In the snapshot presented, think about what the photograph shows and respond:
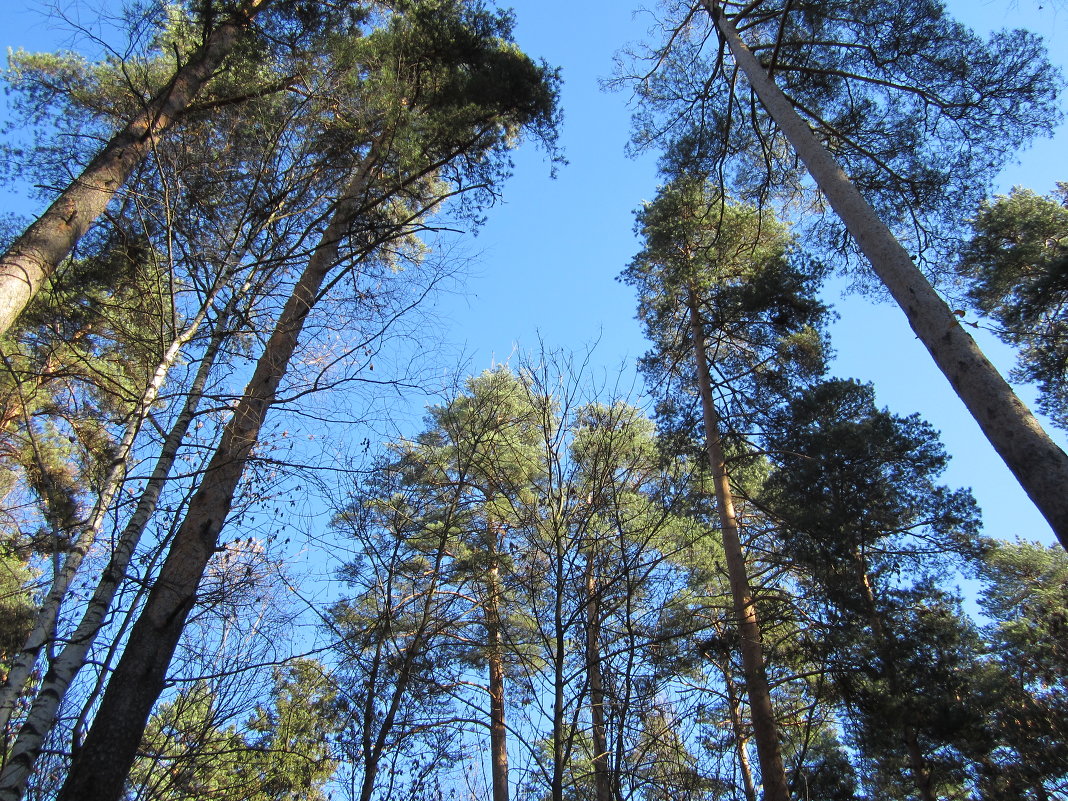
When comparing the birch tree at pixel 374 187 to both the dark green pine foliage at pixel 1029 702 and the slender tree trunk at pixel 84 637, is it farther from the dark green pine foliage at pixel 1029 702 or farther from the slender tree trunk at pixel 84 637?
the dark green pine foliage at pixel 1029 702

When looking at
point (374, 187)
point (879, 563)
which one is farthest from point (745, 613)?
point (374, 187)

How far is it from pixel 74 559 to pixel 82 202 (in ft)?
9.86

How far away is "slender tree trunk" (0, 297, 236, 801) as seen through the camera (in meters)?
2.80

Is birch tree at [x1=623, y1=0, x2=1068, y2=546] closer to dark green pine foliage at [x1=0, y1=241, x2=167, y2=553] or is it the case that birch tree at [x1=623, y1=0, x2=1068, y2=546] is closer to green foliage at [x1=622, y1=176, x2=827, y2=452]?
green foliage at [x1=622, y1=176, x2=827, y2=452]

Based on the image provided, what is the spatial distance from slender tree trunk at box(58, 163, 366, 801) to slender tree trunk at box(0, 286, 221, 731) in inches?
16.2

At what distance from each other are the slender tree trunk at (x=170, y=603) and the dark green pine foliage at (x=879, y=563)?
6464mm

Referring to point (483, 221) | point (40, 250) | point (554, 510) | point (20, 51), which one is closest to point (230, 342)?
point (40, 250)

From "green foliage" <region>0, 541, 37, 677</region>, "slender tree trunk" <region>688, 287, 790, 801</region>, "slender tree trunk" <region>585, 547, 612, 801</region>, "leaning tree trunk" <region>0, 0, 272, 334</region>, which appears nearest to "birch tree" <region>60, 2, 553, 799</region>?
"leaning tree trunk" <region>0, 0, 272, 334</region>

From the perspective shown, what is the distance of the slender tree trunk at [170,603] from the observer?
121 inches

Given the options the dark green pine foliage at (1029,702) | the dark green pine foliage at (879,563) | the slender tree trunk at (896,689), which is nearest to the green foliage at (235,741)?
the dark green pine foliage at (879,563)

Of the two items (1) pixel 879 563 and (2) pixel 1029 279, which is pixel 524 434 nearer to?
(1) pixel 879 563

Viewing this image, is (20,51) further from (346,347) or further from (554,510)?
(554,510)

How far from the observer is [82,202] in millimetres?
4855

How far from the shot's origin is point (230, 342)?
4449 mm
